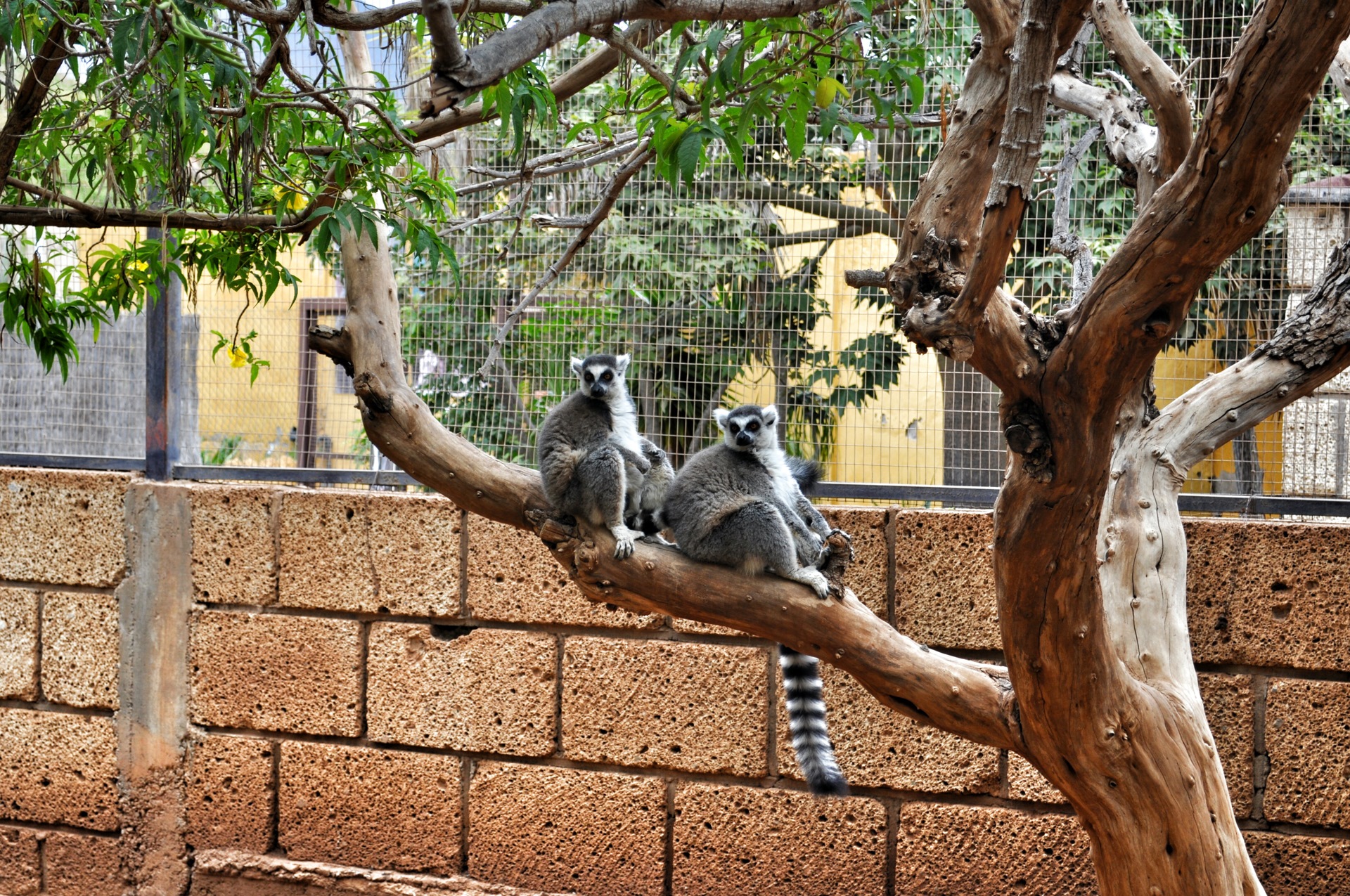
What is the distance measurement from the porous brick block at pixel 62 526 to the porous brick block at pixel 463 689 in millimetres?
1479

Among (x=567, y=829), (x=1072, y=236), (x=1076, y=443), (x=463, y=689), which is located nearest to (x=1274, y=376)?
(x=1072, y=236)

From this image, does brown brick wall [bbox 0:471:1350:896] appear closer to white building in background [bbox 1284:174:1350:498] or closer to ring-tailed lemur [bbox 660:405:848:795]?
white building in background [bbox 1284:174:1350:498]

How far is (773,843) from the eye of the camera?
4676mm

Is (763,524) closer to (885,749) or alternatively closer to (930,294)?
(930,294)

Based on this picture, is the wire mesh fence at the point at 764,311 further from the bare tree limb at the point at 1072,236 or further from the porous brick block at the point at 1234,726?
the porous brick block at the point at 1234,726

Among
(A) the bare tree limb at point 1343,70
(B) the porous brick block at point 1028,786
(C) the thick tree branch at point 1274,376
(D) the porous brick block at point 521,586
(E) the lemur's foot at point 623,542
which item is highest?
(A) the bare tree limb at point 1343,70

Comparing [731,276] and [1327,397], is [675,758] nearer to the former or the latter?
[731,276]

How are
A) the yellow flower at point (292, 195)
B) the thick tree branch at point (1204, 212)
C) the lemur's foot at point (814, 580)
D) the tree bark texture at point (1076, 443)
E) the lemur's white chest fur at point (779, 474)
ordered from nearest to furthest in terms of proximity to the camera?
the thick tree branch at point (1204, 212), the tree bark texture at point (1076, 443), the yellow flower at point (292, 195), the lemur's foot at point (814, 580), the lemur's white chest fur at point (779, 474)

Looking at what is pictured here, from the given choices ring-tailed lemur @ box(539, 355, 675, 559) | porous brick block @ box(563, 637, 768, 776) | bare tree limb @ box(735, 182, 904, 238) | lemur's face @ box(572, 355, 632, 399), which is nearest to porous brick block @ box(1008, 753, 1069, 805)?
porous brick block @ box(563, 637, 768, 776)

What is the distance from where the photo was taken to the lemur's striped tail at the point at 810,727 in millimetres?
3211

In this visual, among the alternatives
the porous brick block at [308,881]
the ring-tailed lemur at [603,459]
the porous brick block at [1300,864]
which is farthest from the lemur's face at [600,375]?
the porous brick block at [1300,864]

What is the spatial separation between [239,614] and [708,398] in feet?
8.20

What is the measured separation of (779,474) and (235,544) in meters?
2.93

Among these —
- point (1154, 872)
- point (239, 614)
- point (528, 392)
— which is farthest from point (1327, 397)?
point (239, 614)
